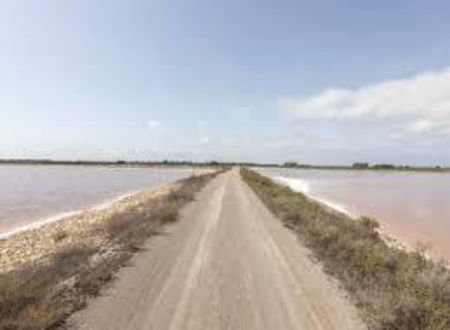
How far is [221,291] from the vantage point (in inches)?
414

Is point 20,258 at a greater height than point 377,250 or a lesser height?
lesser

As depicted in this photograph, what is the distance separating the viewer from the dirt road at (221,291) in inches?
335

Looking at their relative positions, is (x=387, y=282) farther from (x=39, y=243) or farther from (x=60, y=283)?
(x=39, y=243)

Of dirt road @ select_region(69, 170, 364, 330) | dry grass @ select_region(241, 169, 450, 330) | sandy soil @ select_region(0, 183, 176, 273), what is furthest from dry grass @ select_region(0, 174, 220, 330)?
dry grass @ select_region(241, 169, 450, 330)

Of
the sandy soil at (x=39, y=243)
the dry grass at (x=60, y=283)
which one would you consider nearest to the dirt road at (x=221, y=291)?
the dry grass at (x=60, y=283)

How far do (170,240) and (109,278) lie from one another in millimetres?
6234

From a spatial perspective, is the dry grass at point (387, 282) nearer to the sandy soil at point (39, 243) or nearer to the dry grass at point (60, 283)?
the dry grass at point (60, 283)

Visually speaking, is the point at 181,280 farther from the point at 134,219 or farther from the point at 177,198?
the point at 177,198

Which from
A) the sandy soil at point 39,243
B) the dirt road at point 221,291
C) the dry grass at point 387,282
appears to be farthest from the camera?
the sandy soil at point 39,243

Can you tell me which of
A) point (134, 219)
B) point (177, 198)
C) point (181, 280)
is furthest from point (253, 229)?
point (177, 198)

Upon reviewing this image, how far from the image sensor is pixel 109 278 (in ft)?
37.6

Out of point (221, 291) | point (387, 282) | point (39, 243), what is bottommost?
point (39, 243)

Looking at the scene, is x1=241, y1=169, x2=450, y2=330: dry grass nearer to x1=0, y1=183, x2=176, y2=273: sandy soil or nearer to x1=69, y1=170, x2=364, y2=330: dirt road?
x1=69, y1=170, x2=364, y2=330: dirt road

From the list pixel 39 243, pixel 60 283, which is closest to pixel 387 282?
pixel 60 283
